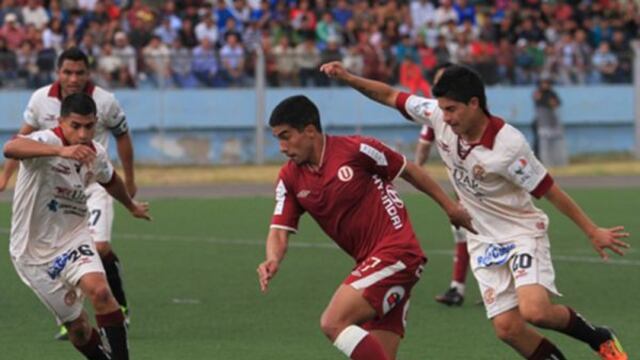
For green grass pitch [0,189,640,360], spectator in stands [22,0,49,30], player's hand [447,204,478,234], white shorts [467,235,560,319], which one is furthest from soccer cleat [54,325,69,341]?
spectator in stands [22,0,49,30]

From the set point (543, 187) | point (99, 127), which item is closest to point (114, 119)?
point (99, 127)

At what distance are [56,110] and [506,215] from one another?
4.30m

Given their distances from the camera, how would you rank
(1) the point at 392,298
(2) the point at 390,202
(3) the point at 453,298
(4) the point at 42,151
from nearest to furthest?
1. (1) the point at 392,298
2. (2) the point at 390,202
3. (4) the point at 42,151
4. (3) the point at 453,298

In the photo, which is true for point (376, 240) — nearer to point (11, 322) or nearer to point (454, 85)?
point (454, 85)

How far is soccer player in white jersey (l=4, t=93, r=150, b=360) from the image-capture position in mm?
Answer: 10156

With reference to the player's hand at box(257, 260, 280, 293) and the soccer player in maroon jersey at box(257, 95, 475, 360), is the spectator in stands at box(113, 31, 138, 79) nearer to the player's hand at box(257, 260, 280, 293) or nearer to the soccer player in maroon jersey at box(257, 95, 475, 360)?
the soccer player in maroon jersey at box(257, 95, 475, 360)

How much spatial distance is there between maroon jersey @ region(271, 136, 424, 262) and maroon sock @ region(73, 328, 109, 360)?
1985mm

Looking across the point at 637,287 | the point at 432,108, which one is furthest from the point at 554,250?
the point at 432,108

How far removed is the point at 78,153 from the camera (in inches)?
373

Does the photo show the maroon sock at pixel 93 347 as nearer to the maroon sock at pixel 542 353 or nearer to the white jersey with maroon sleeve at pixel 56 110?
the white jersey with maroon sleeve at pixel 56 110

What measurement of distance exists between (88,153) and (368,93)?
6.11 ft

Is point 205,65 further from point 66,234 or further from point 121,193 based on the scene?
point 66,234

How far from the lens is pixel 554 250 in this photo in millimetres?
18422

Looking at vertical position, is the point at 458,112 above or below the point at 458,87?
below
